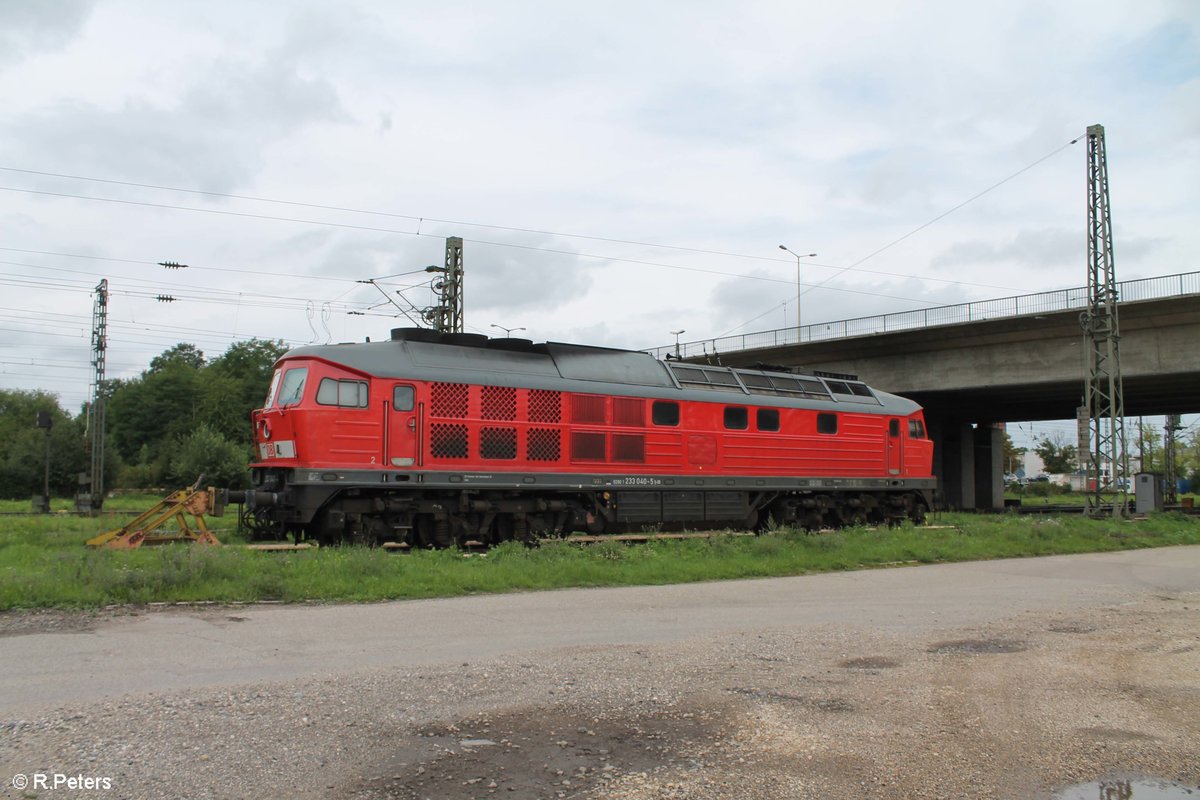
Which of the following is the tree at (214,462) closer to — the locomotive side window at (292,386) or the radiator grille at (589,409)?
the locomotive side window at (292,386)

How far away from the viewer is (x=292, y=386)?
16141 millimetres

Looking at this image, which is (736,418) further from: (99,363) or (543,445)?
(99,363)

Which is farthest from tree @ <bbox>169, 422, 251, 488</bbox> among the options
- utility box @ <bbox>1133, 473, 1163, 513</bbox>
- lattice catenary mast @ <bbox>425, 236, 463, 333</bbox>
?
utility box @ <bbox>1133, 473, 1163, 513</bbox>

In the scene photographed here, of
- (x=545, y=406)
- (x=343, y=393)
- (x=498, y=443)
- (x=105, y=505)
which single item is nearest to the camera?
(x=343, y=393)

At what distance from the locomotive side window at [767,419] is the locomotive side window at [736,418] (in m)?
0.40

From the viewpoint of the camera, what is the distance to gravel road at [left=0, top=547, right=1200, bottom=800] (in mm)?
5113

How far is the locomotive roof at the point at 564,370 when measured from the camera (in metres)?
16.3

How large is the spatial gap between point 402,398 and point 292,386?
196cm

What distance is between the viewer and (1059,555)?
20.1 metres

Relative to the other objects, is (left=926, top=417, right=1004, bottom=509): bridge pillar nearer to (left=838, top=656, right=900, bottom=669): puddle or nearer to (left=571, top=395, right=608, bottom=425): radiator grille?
(left=571, top=395, right=608, bottom=425): radiator grille

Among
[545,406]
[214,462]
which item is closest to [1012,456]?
[214,462]

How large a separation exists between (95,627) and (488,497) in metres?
8.74

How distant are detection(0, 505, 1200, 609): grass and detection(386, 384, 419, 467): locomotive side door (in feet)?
6.70

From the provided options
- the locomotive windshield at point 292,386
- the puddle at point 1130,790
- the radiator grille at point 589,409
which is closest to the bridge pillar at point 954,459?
the radiator grille at point 589,409
